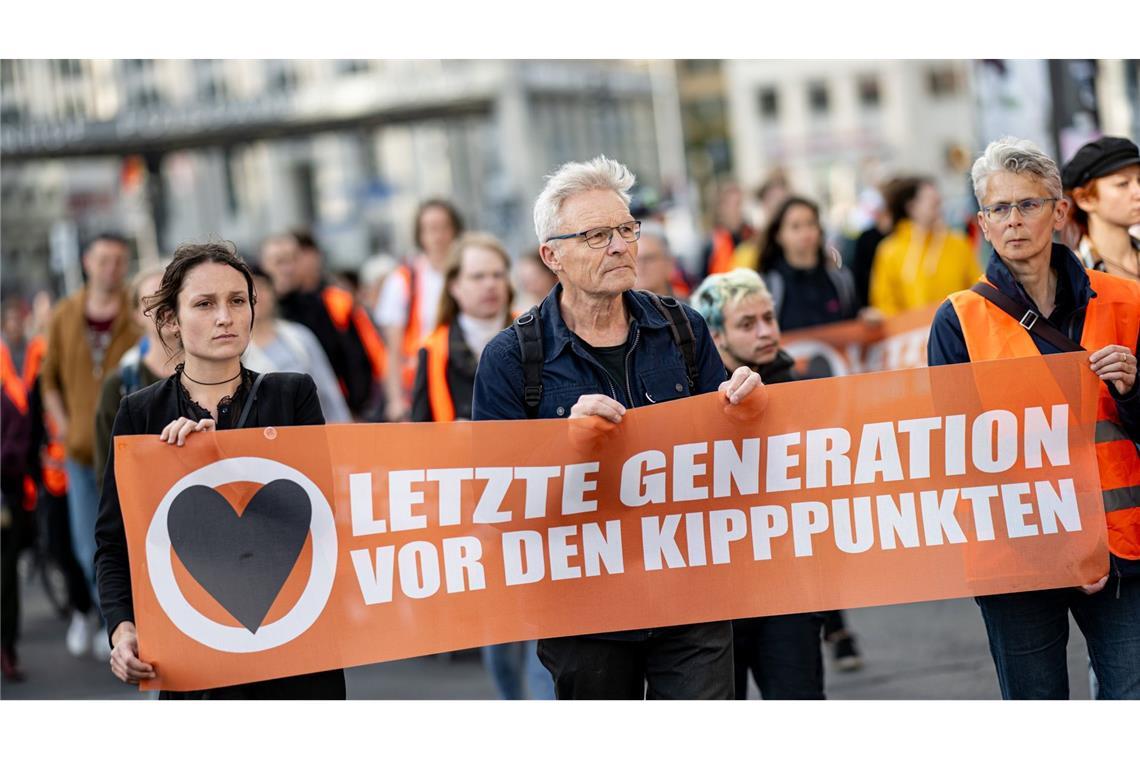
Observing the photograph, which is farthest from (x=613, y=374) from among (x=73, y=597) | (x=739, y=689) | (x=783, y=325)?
(x=73, y=597)

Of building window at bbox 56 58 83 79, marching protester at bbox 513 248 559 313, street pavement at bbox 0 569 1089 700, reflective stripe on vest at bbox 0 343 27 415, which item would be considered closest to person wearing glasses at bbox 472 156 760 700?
street pavement at bbox 0 569 1089 700

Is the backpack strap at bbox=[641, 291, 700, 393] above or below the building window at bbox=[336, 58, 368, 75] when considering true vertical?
below

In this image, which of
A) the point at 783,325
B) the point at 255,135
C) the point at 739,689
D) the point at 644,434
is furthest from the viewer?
the point at 255,135

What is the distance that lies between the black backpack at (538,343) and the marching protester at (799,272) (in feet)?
14.0

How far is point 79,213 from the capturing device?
73.9 m

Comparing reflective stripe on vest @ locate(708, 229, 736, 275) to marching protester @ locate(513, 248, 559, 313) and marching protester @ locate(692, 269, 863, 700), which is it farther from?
marching protester @ locate(692, 269, 863, 700)

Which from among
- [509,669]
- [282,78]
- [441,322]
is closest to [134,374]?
[441,322]

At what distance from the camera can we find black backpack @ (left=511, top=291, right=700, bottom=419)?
4328mm

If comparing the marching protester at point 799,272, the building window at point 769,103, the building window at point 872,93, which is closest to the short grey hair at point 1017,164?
the marching protester at point 799,272

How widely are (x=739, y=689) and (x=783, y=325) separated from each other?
3.59 m

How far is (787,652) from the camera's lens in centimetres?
Answer: 528

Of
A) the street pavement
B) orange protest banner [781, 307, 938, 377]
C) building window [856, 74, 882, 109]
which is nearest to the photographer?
the street pavement

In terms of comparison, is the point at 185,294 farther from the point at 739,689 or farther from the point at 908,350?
the point at 908,350

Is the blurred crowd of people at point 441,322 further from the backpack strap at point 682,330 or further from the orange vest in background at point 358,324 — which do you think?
the backpack strap at point 682,330
